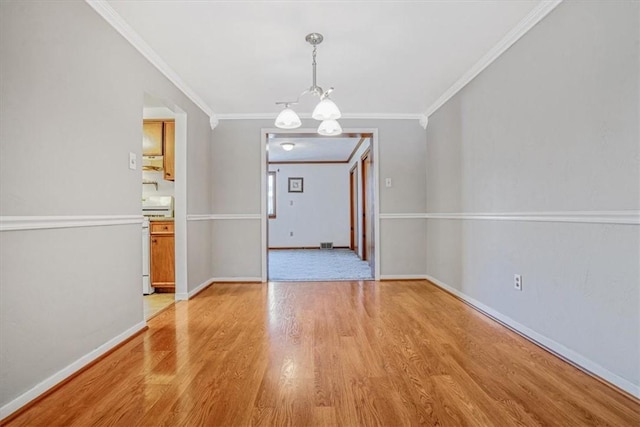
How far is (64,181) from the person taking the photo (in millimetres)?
1691

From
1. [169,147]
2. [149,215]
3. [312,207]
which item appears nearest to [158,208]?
[149,215]

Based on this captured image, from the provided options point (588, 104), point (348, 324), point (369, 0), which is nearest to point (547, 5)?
point (588, 104)

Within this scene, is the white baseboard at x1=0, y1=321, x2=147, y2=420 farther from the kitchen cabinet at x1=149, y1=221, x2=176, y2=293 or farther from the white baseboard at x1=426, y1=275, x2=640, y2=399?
the white baseboard at x1=426, y1=275, x2=640, y2=399

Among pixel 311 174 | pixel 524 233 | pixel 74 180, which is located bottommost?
pixel 524 233

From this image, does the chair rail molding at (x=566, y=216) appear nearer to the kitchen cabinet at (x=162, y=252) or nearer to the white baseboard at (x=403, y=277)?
the white baseboard at (x=403, y=277)

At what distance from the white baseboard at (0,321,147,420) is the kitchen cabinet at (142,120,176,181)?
1960 mm

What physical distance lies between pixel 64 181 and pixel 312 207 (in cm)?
665

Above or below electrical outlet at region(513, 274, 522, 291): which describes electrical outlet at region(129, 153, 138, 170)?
above

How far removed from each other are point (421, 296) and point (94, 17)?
3.36m

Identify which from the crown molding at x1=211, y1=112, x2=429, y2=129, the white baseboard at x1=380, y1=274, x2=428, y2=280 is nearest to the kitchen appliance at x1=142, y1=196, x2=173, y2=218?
the crown molding at x1=211, y1=112, x2=429, y2=129

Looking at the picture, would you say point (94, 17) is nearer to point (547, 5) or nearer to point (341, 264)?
point (547, 5)

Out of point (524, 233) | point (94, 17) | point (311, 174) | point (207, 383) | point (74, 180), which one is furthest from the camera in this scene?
point (311, 174)

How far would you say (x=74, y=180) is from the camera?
5.78 ft

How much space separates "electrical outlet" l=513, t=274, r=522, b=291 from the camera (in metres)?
2.28
